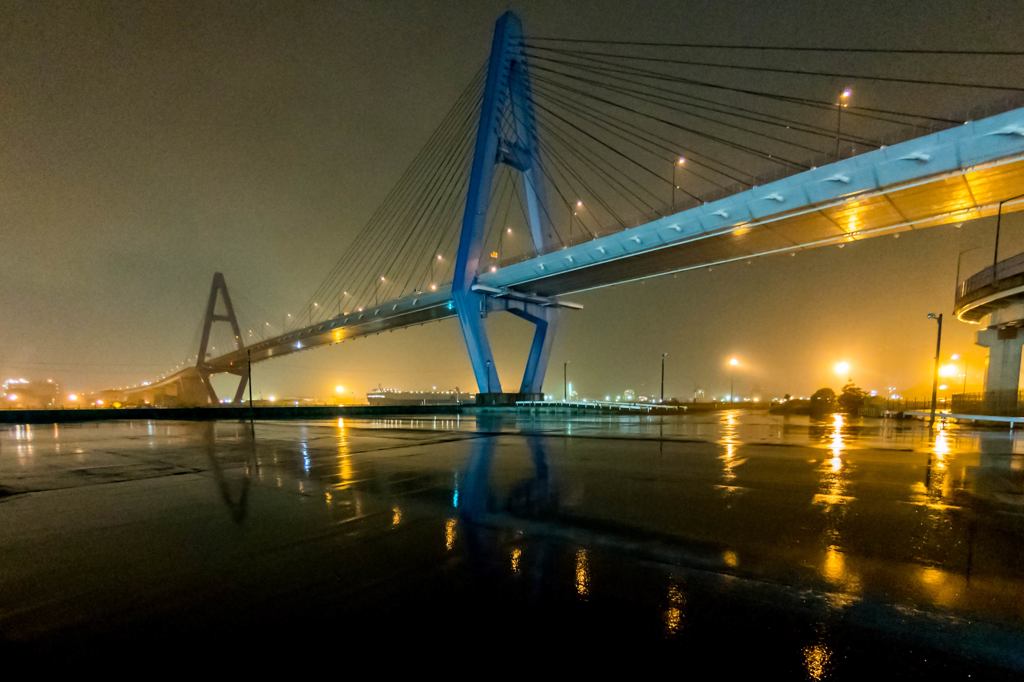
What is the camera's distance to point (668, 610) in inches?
131

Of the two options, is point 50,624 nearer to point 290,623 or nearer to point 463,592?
point 290,623

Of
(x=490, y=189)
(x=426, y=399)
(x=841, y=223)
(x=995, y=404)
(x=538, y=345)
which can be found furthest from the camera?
(x=426, y=399)

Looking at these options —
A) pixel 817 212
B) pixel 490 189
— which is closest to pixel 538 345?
pixel 490 189

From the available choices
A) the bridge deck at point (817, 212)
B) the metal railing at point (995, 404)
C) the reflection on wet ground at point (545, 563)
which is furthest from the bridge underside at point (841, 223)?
the reflection on wet ground at point (545, 563)

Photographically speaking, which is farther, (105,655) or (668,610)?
(668,610)

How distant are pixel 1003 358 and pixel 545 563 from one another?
36.9 m

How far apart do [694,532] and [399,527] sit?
3.48 metres

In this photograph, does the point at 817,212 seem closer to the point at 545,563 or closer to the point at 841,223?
the point at 841,223

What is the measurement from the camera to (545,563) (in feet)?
14.0

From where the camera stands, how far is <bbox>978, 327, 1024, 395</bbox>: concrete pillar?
26203mm

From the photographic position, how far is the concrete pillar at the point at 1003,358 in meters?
26.2

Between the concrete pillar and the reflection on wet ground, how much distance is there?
2568 cm

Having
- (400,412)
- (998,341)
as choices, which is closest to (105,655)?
(400,412)

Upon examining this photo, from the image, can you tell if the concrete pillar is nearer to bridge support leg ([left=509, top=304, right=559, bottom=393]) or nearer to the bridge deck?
the bridge deck
